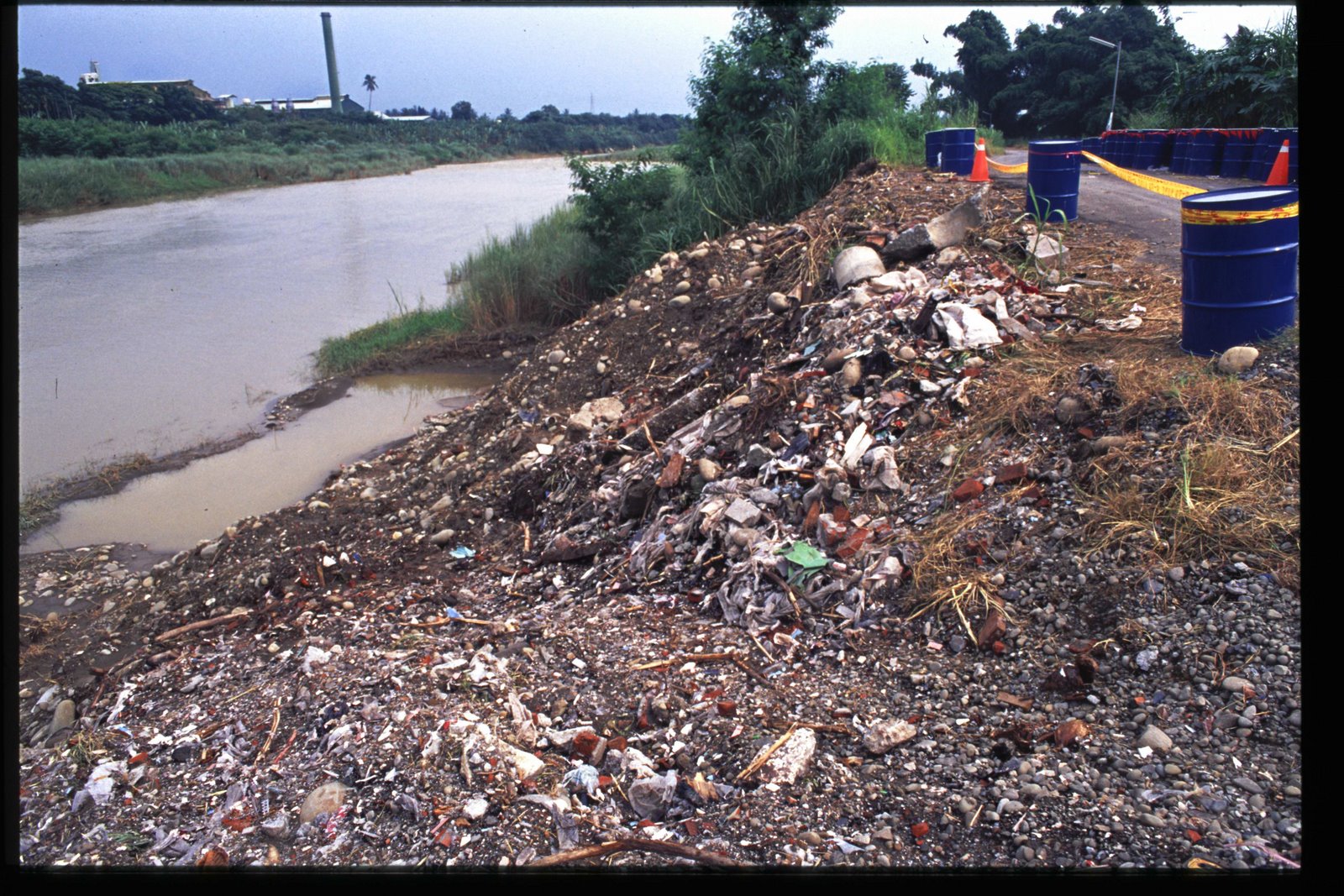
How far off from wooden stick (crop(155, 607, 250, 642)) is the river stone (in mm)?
2186

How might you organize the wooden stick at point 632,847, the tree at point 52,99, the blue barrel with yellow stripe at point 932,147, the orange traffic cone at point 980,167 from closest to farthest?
1. the wooden stick at point 632,847
2. the orange traffic cone at point 980,167
3. the blue barrel with yellow stripe at point 932,147
4. the tree at point 52,99

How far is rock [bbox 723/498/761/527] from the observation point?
12.0ft

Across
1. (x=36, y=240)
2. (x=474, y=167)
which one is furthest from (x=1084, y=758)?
(x=474, y=167)

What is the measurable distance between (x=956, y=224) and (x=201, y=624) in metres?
5.02

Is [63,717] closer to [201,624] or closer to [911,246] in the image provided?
[201,624]

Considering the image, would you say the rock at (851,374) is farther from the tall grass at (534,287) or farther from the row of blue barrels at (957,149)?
the tall grass at (534,287)

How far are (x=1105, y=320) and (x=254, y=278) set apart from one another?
49.9 feet

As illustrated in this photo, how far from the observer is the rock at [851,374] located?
4.25 meters

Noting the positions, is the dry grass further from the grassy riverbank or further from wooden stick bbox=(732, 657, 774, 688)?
the grassy riverbank

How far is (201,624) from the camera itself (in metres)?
4.38

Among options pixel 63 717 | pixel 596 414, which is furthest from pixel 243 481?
pixel 63 717

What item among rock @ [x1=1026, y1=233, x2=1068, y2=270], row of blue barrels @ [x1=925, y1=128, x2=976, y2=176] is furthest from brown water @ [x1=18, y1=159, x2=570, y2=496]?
row of blue barrels @ [x1=925, y1=128, x2=976, y2=176]

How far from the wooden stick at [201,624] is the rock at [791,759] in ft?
10.5

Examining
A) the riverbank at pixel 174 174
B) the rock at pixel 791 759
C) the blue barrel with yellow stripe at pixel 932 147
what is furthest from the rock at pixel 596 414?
the riverbank at pixel 174 174
